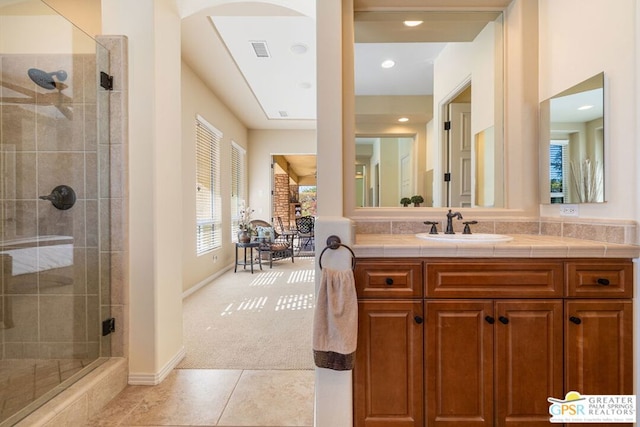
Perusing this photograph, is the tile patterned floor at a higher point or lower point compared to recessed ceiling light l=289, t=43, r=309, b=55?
lower

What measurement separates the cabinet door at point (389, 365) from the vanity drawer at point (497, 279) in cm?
14

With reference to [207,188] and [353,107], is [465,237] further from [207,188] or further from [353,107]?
[207,188]

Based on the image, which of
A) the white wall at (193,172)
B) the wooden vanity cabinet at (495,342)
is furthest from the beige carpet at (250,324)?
the wooden vanity cabinet at (495,342)

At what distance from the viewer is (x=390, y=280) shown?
1307mm

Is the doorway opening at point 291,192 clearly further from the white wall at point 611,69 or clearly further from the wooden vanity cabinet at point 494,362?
the wooden vanity cabinet at point 494,362

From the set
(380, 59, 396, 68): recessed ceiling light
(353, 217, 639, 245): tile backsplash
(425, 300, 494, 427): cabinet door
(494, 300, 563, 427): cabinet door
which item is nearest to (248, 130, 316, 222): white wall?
(380, 59, 396, 68): recessed ceiling light

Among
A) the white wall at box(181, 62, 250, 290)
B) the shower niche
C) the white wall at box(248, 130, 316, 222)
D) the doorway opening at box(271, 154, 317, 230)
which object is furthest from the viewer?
the doorway opening at box(271, 154, 317, 230)

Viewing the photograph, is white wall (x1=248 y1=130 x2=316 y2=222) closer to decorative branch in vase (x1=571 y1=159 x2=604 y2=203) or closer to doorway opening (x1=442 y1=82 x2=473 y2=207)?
doorway opening (x1=442 y1=82 x2=473 y2=207)

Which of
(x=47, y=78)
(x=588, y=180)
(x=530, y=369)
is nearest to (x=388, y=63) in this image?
(x=588, y=180)

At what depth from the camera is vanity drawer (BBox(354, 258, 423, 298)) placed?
4.27ft

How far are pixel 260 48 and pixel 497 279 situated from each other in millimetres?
3310

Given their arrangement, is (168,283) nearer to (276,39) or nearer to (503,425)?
(503,425)

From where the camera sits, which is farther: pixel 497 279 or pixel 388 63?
pixel 388 63

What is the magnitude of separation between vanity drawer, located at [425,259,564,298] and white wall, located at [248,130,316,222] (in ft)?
17.1
